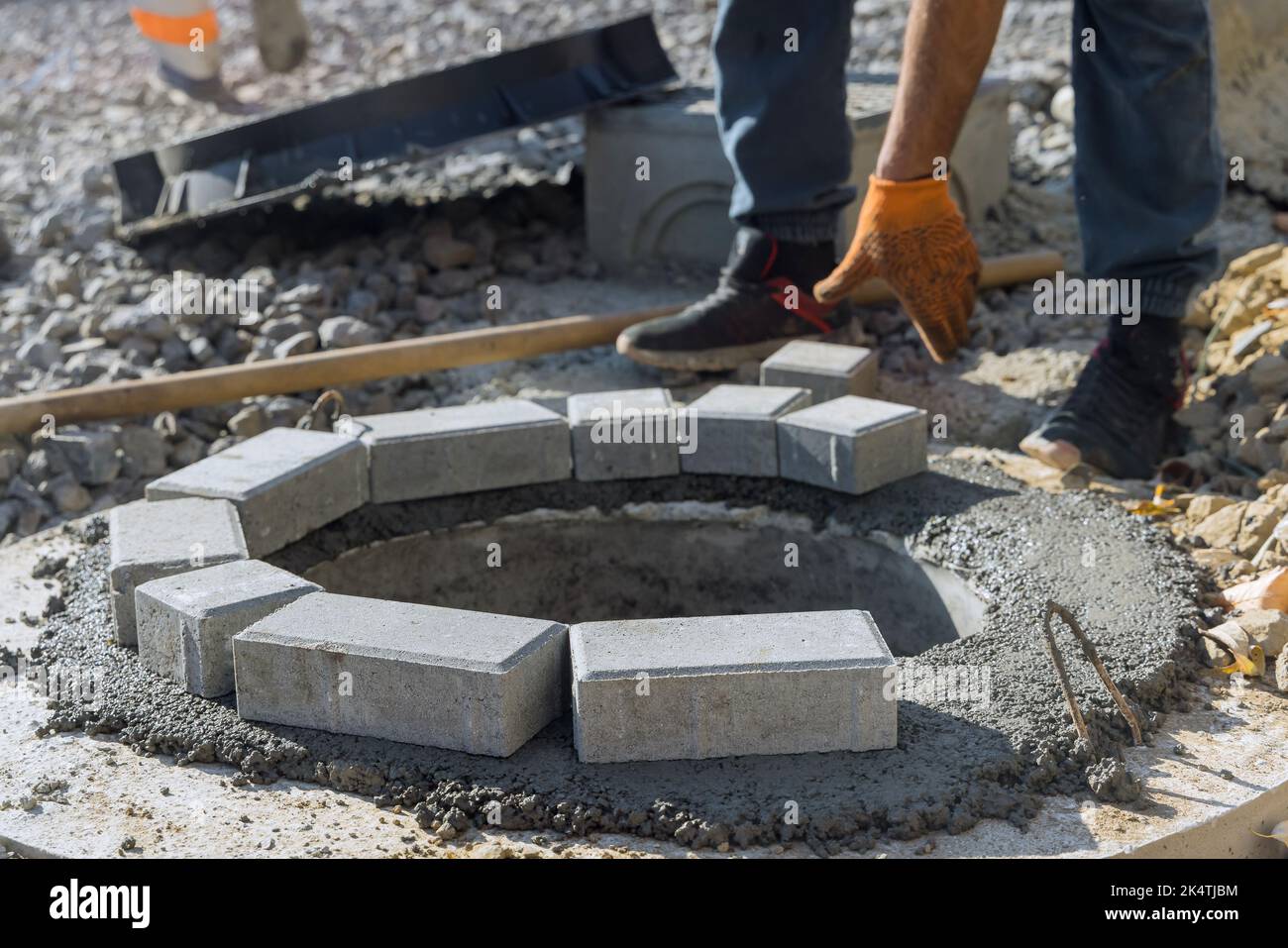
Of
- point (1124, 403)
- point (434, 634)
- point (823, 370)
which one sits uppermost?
point (823, 370)

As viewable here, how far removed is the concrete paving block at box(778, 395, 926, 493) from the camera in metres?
3.64

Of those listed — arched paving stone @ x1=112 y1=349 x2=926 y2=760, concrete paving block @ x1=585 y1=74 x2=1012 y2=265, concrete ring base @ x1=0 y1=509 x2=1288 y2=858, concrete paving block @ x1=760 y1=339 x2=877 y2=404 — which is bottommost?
concrete ring base @ x1=0 y1=509 x2=1288 y2=858

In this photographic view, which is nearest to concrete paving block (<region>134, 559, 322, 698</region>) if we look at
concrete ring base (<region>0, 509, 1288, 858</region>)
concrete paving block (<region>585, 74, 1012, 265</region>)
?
concrete ring base (<region>0, 509, 1288, 858</region>)

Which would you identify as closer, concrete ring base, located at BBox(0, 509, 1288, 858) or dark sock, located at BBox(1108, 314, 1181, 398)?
concrete ring base, located at BBox(0, 509, 1288, 858)

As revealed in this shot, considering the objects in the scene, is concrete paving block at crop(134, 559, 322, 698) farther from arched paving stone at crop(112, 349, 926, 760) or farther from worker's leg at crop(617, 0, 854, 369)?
worker's leg at crop(617, 0, 854, 369)

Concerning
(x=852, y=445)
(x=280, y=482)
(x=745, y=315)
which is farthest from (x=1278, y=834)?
(x=745, y=315)

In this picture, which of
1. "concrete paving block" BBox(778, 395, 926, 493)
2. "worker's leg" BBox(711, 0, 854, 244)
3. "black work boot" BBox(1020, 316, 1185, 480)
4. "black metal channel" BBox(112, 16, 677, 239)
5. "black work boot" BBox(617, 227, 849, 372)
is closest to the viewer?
"concrete paving block" BBox(778, 395, 926, 493)

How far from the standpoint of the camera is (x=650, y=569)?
3.95 m

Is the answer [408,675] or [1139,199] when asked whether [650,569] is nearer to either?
[408,675]

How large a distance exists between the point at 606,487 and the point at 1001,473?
1038mm

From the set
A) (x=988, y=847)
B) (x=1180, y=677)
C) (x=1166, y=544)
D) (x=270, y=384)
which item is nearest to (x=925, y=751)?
(x=988, y=847)

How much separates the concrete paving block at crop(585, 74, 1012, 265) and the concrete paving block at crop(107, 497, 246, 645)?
107 inches

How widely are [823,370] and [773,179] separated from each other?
2.56 ft

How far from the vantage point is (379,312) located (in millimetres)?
5375
